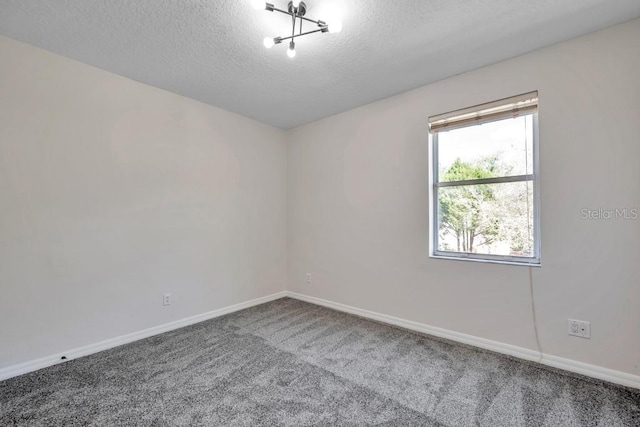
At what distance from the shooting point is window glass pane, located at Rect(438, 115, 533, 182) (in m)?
2.38

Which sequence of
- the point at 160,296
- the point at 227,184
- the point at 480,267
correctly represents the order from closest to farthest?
the point at 480,267 < the point at 160,296 < the point at 227,184

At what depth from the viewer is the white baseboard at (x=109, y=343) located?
2.05 metres

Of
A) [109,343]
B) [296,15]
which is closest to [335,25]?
[296,15]

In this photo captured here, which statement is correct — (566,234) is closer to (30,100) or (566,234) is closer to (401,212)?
(401,212)

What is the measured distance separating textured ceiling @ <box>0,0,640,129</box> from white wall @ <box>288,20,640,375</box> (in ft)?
0.78

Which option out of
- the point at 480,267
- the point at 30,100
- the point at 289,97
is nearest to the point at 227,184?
the point at 289,97

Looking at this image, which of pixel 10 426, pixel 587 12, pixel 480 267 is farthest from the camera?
pixel 480 267

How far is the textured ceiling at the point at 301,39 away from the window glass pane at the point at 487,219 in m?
1.10

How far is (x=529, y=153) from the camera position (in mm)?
2348

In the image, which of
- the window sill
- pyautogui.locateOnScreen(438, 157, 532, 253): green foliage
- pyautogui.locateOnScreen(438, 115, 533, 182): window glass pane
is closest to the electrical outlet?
the window sill

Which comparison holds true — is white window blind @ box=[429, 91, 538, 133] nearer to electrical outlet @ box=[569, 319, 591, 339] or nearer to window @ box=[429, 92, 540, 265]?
window @ box=[429, 92, 540, 265]

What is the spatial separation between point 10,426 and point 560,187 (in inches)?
151

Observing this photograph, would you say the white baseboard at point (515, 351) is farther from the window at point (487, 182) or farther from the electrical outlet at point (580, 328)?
the window at point (487, 182)

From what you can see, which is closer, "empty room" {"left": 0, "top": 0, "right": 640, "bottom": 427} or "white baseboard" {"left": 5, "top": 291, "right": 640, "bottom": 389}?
"empty room" {"left": 0, "top": 0, "right": 640, "bottom": 427}
